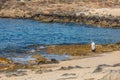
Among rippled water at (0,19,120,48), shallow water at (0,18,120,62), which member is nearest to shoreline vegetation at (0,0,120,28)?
shallow water at (0,18,120,62)

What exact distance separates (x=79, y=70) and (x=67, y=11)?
5105 centimetres

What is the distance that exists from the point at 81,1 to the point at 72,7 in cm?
491

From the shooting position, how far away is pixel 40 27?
2147 inches

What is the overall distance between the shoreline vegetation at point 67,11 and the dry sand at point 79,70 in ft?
103

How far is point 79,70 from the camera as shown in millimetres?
19484

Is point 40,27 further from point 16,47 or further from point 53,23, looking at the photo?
point 16,47

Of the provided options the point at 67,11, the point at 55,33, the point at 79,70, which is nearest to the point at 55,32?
the point at 55,33

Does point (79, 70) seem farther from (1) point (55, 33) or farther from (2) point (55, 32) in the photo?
(2) point (55, 32)

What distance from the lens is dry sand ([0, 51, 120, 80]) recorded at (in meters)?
17.5

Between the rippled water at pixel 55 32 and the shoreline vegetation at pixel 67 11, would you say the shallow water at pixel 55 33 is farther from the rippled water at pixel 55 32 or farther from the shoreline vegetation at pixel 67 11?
the shoreline vegetation at pixel 67 11

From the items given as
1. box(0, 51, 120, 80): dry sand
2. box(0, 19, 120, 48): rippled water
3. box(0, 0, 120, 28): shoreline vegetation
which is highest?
box(0, 51, 120, 80): dry sand

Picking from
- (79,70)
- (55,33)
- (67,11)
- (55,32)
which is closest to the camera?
(79,70)

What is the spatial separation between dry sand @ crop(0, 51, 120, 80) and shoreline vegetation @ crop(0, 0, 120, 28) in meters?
31.5

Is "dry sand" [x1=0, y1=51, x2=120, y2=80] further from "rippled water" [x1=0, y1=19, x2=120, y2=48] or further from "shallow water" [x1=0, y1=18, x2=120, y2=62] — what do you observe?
"rippled water" [x1=0, y1=19, x2=120, y2=48]
